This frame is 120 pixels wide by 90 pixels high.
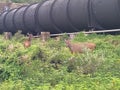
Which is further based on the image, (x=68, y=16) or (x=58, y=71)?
(x=68, y=16)

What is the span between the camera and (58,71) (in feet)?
22.1

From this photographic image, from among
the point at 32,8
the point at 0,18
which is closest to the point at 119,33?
the point at 32,8

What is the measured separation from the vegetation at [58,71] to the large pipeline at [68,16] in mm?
2414

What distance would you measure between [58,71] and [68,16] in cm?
614

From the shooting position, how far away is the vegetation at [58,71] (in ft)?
19.2

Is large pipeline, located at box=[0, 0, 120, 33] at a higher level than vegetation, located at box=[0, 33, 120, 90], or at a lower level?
higher

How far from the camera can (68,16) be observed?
1266cm

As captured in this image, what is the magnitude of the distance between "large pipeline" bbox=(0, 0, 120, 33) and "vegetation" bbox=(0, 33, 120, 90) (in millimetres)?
2414

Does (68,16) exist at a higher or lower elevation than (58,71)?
higher

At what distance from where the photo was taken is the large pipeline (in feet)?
34.4

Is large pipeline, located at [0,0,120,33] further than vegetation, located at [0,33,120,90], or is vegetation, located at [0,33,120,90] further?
large pipeline, located at [0,0,120,33]

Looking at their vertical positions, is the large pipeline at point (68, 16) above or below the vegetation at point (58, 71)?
above

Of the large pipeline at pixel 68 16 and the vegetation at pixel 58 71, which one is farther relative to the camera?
the large pipeline at pixel 68 16

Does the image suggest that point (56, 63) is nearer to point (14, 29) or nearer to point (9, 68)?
point (9, 68)
